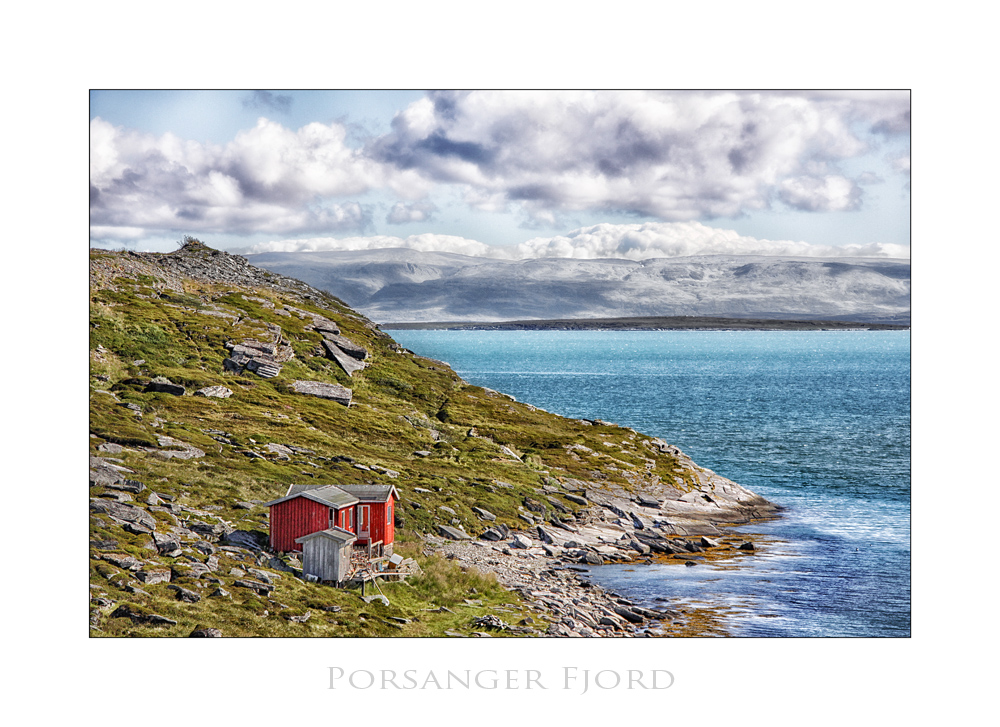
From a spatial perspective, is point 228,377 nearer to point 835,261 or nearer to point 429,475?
point 429,475

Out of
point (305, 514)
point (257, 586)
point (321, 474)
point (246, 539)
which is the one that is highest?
point (321, 474)

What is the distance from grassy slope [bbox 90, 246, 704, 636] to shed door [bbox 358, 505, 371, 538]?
1455mm

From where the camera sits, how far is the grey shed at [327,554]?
17.5 m

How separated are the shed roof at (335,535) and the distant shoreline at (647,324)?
9642mm

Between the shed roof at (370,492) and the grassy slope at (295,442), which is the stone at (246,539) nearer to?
the grassy slope at (295,442)

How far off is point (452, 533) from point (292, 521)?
5.16m

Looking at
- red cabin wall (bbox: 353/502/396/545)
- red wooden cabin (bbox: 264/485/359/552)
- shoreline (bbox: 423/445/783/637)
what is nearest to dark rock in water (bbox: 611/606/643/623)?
shoreline (bbox: 423/445/783/637)

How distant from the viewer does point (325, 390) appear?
87.1ft

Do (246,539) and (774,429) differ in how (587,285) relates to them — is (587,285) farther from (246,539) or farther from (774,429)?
(246,539)

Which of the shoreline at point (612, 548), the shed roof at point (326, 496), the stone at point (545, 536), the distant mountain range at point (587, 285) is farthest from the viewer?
the stone at point (545, 536)

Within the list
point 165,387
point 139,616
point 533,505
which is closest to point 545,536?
point 533,505

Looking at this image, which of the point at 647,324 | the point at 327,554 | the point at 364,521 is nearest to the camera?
the point at 327,554

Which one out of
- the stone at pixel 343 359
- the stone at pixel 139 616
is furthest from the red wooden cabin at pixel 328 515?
the stone at pixel 343 359

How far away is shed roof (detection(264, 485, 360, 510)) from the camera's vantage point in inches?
704
